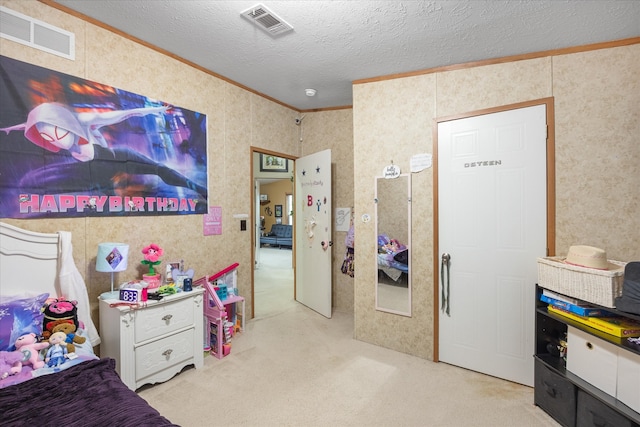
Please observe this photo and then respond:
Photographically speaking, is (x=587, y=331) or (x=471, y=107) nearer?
(x=587, y=331)

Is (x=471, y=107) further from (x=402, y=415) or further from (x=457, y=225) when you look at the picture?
(x=402, y=415)

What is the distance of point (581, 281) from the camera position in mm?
1843

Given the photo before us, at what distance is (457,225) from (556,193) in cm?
74

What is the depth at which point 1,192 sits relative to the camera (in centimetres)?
187

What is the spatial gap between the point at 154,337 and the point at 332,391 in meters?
1.39

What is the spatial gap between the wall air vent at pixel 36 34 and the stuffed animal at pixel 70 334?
70.6 inches

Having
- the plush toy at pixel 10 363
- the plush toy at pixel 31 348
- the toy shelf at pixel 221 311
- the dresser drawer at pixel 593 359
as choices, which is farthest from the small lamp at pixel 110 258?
the dresser drawer at pixel 593 359

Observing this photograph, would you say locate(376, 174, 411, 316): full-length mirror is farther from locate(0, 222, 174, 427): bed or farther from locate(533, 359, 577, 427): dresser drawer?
locate(0, 222, 174, 427): bed

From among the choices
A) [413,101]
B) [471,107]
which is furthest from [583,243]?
[413,101]

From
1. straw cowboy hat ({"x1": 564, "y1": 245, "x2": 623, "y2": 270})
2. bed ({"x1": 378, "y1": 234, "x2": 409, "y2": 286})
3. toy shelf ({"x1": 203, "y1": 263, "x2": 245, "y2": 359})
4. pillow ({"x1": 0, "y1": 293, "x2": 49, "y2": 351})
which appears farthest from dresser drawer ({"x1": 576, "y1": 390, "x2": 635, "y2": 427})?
pillow ({"x1": 0, "y1": 293, "x2": 49, "y2": 351})

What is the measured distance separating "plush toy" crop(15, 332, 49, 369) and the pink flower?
841mm

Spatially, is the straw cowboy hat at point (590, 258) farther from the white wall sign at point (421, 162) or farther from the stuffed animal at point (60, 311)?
→ the stuffed animal at point (60, 311)

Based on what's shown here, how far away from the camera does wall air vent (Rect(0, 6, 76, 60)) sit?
1.90 metres

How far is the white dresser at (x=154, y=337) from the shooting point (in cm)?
213
